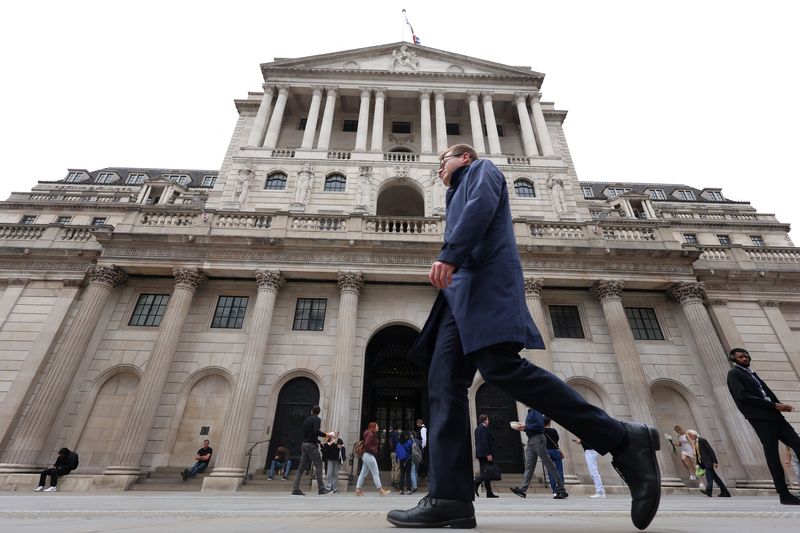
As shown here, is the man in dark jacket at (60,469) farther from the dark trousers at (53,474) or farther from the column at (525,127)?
the column at (525,127)

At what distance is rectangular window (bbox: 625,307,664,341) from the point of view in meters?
16.2

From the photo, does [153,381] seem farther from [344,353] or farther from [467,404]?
[467,404]

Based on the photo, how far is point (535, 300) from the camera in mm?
15070

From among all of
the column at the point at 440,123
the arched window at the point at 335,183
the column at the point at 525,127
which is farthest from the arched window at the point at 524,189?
the arched window at the point at 335,183

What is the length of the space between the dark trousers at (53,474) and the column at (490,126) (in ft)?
76.8

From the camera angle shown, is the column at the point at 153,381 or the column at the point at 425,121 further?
the column at the point at 425,121

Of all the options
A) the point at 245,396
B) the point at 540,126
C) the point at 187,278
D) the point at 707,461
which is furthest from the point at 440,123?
the point at 707,461

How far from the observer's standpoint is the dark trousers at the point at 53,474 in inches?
437

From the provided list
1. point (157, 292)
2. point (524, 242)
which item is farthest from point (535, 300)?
point (157, 292)

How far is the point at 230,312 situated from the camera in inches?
638

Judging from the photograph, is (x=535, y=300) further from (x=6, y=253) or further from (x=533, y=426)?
(x=6, y=253)

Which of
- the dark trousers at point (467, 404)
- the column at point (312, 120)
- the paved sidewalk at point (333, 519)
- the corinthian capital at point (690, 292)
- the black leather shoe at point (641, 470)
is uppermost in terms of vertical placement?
the column at point (312, 120)

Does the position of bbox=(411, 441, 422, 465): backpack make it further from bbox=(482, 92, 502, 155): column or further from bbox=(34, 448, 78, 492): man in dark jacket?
bbox=(482, 92, 502, 155): column

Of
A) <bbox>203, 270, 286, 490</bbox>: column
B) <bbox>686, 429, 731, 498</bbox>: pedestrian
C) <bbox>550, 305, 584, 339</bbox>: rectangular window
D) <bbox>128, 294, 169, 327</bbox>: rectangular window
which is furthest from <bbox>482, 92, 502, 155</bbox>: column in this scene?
<bbox>128, 294, 169, 327</bbox>: rectangular window
